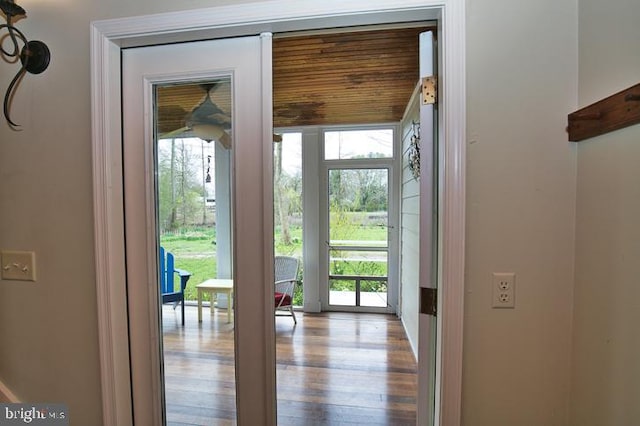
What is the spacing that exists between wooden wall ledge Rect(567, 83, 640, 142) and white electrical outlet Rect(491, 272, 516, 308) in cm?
46

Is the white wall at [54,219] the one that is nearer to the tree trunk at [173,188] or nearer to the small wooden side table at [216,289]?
the tree trunk at [173,188]

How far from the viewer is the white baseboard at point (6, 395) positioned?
3.96 ft

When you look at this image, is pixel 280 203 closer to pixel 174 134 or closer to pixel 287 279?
pixel 287 279

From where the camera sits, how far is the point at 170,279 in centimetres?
123

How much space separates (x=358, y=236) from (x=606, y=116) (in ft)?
11.2

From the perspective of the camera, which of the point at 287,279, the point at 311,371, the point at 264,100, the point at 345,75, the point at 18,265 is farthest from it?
the point at 287,279

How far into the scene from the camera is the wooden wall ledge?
2.21ft

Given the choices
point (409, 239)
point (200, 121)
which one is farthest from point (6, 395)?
point (409, 239)

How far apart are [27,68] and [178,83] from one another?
571 millimetres

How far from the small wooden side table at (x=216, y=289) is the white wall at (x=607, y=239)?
1.17m

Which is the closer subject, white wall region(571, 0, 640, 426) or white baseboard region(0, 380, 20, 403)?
white wall region(571, 0, 640, 426)

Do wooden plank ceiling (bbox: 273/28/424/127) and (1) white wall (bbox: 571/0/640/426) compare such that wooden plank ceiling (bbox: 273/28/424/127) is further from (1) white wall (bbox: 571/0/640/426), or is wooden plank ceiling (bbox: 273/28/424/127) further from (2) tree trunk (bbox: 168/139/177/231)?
(1) white wall (bbox: 571/0/640/426)

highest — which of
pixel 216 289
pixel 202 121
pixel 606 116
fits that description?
pixel 202 121

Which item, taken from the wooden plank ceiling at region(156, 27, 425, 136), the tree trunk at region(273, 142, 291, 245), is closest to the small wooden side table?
the wooden plank ceiling at region(156, 27, 425, 136)
